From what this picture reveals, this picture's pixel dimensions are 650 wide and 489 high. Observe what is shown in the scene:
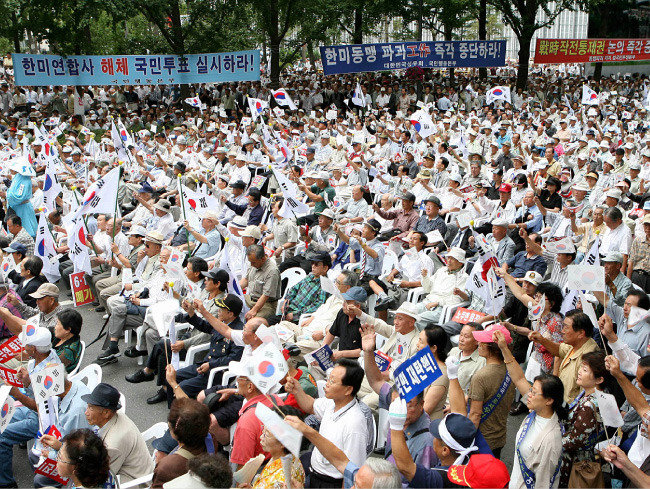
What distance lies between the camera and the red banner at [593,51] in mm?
28391

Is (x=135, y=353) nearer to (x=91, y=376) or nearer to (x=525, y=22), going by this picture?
(x=91, y=376)

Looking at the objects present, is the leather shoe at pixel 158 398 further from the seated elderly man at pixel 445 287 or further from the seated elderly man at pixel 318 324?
the seated elderly man at pixel 445 287

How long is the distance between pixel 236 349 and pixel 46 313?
2028 millimetres

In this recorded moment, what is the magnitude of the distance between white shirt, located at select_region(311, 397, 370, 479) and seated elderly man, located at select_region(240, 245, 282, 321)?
10.8ft

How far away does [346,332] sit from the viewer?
621cm

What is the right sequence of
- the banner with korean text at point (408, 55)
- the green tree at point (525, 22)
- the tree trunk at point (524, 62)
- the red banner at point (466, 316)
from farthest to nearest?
the tree trunk at point (524, 62) → the green tree at point (525, 22) → the banner with korean text at point (408, 55) → the red banner at point (466, 316)

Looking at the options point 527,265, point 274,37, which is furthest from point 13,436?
point 274,37

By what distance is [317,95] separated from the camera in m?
26.2

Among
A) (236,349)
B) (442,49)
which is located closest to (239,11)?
(442,49)

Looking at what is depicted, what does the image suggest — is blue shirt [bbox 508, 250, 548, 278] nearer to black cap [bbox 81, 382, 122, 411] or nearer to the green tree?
black cap [bbox 81, 382, 122, 411]

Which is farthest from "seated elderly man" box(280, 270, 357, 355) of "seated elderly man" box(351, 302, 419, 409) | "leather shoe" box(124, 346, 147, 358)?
"leather shoe" box(124, 346, 147, 358)

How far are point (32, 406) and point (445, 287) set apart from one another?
13.6 feet

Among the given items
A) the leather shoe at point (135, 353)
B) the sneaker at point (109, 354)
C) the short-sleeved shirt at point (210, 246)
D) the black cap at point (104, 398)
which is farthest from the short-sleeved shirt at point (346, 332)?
the short-sleeved shirt at point (210, 246)

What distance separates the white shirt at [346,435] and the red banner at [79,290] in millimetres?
4514
